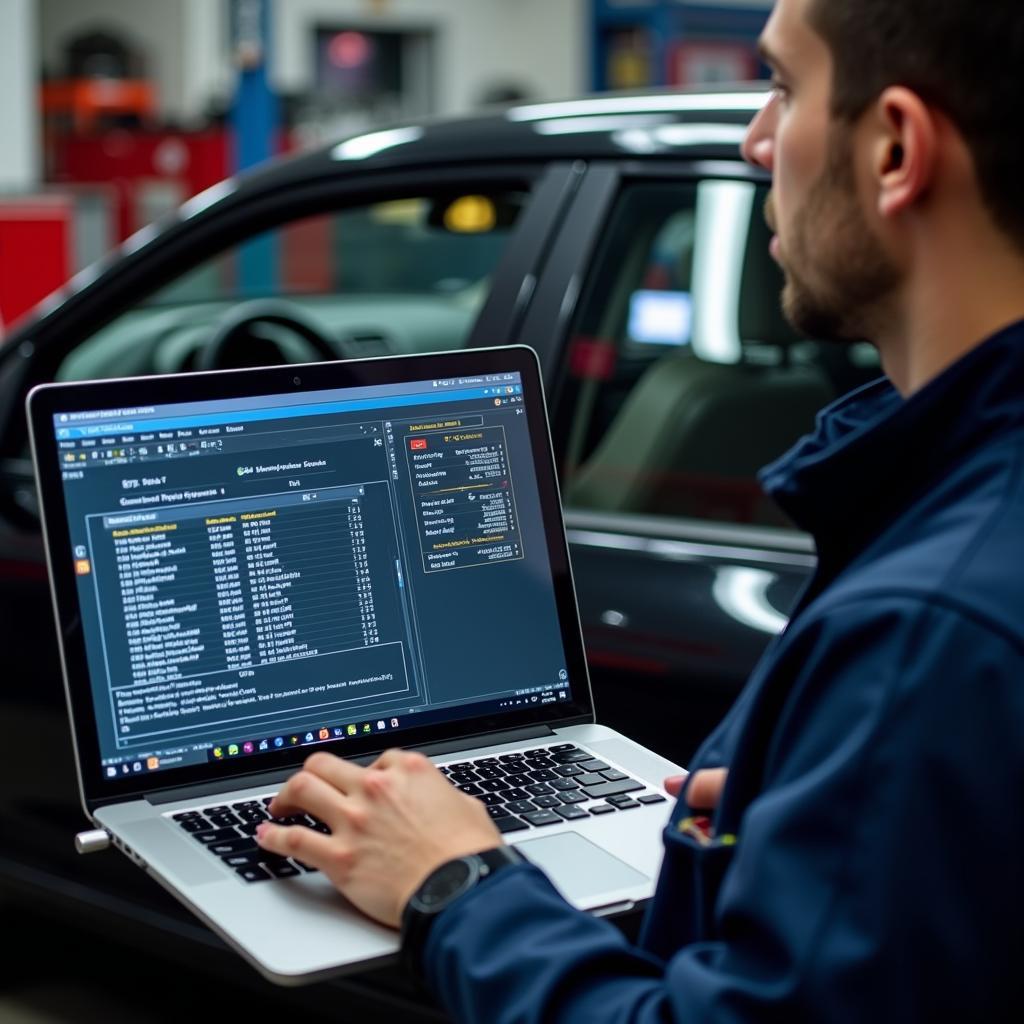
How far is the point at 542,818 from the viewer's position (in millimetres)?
1350

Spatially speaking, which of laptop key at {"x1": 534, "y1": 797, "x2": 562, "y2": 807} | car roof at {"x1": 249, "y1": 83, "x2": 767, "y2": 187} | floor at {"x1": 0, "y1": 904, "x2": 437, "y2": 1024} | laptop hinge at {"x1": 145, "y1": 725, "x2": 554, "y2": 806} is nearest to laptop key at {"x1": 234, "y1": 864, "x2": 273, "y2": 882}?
laptop hinge at {"x1": 145, "y1": 725, "x2": 554, "y2": 806}

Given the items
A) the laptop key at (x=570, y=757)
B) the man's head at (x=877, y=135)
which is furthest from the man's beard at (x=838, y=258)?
the laptop key at (x=570, y=757)

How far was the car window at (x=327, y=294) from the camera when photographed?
2.55 metres

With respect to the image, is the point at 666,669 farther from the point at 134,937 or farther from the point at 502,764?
the point at 134,937

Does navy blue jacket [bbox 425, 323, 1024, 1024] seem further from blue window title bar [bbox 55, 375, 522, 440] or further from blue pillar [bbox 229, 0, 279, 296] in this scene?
blue pillar [bbox 229, 0, 279, 296]

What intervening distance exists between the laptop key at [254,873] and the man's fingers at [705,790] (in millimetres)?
316

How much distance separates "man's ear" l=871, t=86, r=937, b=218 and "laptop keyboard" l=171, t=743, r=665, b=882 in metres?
0.59

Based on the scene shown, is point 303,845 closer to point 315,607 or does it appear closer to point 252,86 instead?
point 315,607

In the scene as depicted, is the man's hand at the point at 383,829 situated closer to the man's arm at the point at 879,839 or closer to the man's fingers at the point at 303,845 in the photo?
the man's fingers at the point at 303,845

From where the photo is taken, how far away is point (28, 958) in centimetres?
282

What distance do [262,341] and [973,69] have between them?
2.07m

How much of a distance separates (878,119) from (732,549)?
3.63 ft

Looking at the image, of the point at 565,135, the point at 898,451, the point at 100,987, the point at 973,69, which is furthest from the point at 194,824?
the point at 100,987

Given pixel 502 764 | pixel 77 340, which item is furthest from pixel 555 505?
pixel 77 340
